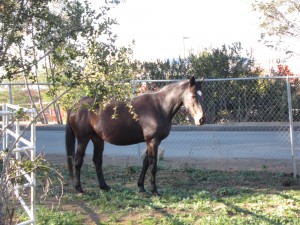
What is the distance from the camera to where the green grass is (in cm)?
584

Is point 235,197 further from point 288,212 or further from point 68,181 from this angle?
point 68,181

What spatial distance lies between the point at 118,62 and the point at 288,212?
11.4 feet

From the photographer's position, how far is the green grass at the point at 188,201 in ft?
19.1

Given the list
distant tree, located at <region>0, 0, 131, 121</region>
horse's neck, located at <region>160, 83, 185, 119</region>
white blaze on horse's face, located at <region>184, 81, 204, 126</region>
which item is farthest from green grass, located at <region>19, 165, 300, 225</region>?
distant tree, located at <region>0, 0, 131, 121</region>

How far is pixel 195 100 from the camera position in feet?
23.4

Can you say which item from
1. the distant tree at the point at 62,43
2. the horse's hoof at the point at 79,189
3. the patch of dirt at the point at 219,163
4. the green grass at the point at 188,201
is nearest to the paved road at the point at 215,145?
the patch of dirt at the point at 219,163

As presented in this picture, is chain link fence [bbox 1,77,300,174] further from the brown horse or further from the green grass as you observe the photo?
the brown horse

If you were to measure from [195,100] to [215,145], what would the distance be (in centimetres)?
672

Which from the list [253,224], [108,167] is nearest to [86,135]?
[108,167]

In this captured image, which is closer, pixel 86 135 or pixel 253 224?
pixel 253 224

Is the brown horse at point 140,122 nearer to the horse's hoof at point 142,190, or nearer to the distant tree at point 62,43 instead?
the horse's hoof at point 142,190

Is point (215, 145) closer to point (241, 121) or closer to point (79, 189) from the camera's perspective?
point (241, 121)

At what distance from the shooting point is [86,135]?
26.1 feet

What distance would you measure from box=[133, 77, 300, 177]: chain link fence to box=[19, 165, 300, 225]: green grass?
401 centimetres
